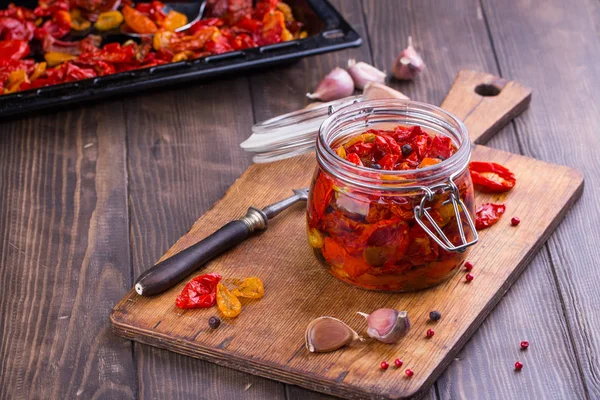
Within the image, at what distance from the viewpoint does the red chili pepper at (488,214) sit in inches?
76.7

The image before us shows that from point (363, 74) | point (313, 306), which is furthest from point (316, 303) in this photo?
point (363, 74)

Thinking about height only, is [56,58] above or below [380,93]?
above

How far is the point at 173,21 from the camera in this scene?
274 cm

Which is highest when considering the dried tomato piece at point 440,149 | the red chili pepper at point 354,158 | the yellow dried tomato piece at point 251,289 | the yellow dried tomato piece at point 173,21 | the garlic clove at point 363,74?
the red chili pepper at point 354,158

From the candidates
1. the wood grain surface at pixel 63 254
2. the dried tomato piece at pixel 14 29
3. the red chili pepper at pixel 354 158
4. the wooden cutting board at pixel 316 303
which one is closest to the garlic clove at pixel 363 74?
the wooden cutting board at pixel 316 303

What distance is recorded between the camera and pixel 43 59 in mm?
2625

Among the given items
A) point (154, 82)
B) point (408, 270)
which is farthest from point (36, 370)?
point (154, 82)

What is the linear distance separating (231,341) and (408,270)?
0.38 metres

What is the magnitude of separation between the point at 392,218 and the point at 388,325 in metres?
0.21

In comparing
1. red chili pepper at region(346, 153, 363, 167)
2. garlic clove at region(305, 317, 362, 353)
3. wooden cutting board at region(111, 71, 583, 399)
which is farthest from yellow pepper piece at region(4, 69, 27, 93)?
garlic clove at region(305, 317, 362, 353)

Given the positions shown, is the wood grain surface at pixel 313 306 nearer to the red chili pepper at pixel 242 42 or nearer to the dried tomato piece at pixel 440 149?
the dried tomato piece at pixel 440 149

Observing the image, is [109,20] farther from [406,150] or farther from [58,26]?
[406,150]

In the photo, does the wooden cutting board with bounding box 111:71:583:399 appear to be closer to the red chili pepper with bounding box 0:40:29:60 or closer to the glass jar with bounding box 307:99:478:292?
the glass jar with bounding box 307:99:478:292

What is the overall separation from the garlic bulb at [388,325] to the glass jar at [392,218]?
93 mm
